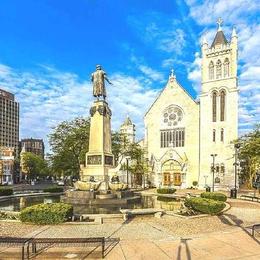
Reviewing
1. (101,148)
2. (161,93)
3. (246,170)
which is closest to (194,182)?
(246,170)

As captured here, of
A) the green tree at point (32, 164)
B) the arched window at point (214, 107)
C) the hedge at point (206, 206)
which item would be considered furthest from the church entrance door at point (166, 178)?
the green tree at point (32, 164)

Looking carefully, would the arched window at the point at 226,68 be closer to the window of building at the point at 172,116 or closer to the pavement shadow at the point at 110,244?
the window of building at the point at 172,116

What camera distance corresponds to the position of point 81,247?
10367 millimetres

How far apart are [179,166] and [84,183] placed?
36.4 meters

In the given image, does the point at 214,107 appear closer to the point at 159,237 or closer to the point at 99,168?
the point at 99,168

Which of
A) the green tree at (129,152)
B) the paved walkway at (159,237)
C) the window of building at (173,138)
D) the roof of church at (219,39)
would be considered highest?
the roof of church at (219,39)

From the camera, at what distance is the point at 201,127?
56.6 metres

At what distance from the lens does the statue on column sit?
26.0m

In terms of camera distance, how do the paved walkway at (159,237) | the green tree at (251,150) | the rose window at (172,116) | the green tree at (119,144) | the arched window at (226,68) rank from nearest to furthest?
the paved walkway at (159,237)
the green tree at (251,150)
the green tree at (119,144)
the arched window at (226,68)
the rose window at (172,116)

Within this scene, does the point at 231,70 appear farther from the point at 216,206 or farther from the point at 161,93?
the point at 216,206

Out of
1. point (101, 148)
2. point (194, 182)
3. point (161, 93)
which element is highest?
point (161, 93)

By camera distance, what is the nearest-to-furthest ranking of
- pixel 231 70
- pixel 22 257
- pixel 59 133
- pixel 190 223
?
pixel 22 257
pixel 190 223
pixel 59 133
pixel 231 70

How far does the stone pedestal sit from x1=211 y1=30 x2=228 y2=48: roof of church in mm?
40118

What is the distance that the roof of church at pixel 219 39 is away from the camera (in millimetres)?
58138
